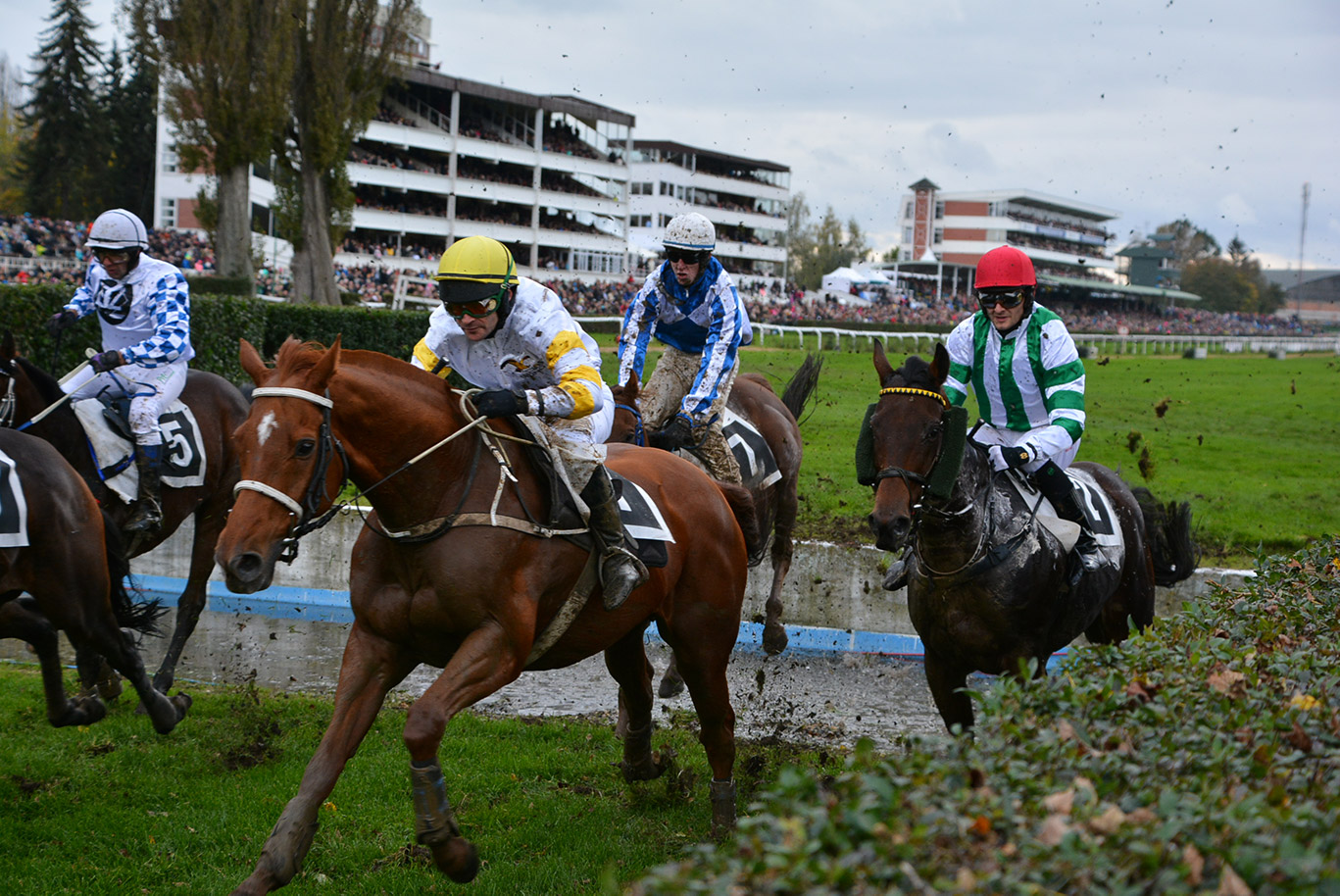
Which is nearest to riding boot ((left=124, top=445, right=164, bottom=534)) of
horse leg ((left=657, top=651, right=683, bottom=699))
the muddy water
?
the muddy water

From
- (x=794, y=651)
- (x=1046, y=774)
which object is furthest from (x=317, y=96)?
(x=1046, y=774)

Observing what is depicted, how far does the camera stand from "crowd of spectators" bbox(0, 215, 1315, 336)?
2925 cm

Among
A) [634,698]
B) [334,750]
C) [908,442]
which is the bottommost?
[634,698]

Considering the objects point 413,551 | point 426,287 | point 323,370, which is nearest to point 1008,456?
point 413,551

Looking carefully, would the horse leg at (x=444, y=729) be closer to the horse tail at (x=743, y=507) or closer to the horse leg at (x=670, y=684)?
the horse tail at (x=743, y=507)

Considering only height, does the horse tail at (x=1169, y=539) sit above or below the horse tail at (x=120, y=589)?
above

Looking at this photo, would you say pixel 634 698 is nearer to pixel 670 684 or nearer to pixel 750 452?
pixel 670 684

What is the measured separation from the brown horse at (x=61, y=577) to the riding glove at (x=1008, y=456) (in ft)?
14.9

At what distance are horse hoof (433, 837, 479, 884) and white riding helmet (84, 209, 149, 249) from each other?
16.0ft

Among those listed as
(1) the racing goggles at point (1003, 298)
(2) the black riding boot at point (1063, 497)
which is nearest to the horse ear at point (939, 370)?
(1) the racing goggles at point (1003, 298)

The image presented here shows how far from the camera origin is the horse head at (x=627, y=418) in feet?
22.8

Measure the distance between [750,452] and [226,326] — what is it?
30.1 feet

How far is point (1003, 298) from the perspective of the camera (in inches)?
211

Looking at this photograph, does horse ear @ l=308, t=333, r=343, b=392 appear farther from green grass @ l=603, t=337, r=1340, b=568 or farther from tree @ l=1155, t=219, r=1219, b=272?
tree @ l=1155, t=219, r=1219, b=272
